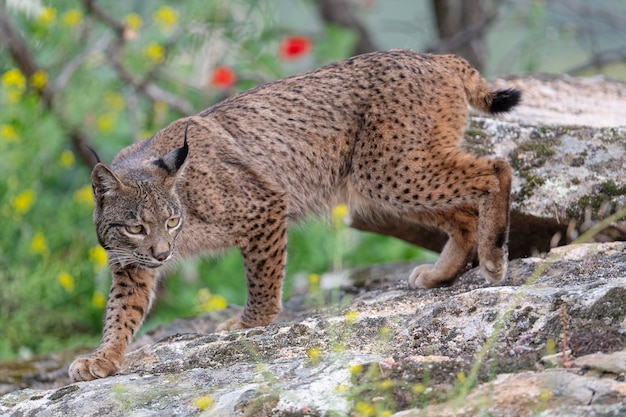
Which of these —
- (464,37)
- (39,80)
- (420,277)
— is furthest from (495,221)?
(464,37)

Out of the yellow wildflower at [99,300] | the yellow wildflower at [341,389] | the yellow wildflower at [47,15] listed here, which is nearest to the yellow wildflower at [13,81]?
the yellow wildflower at [47,15]

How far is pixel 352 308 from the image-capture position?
4.62 m

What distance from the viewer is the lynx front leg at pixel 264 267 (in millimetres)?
5305

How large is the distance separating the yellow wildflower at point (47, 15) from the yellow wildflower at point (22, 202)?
167 centimetres

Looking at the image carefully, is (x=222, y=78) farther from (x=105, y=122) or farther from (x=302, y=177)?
(x=302, y=177)

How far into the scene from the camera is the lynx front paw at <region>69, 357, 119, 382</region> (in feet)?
14.8

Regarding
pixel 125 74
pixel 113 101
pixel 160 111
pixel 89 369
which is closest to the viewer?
pixel 89 369

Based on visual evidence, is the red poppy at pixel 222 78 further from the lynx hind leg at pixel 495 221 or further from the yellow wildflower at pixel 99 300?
the lynx hind leg at pixel 495 221

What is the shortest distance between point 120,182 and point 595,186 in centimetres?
254

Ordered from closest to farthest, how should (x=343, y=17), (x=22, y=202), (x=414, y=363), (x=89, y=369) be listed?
(x=414, y=363) < (x=89, y=369) < (x=22, y=202) < (x=343, y=17)

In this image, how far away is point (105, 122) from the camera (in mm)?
8773

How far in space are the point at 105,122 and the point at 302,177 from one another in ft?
11.9

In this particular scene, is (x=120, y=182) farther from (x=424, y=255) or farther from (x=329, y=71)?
(x=424, y=255)

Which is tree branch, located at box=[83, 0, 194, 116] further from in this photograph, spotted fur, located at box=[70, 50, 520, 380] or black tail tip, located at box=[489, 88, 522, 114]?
black tail tip, located at box=[489, 88, 522, 114]
